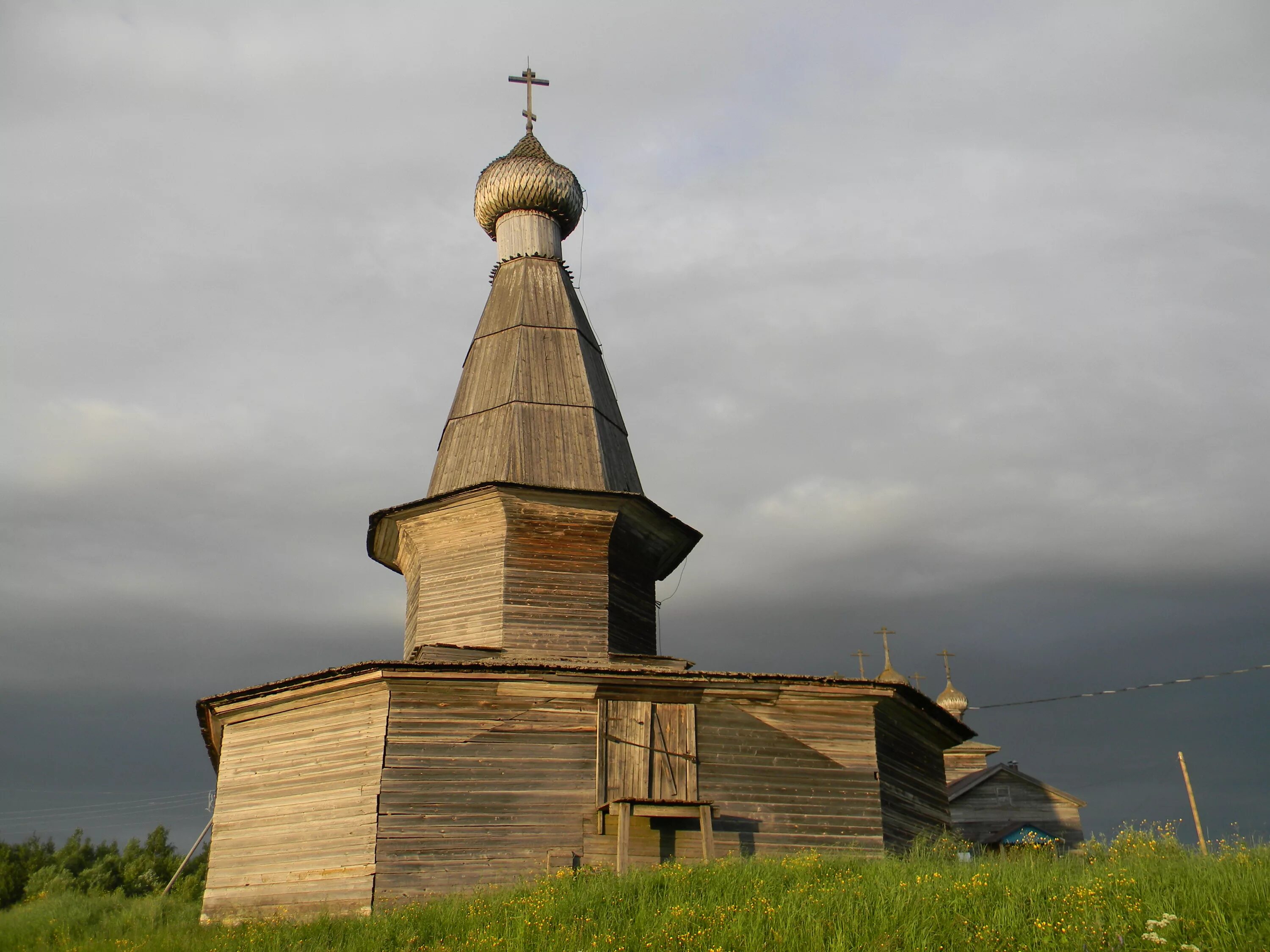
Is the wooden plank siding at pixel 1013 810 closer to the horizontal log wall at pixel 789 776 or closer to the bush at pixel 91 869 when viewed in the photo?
the horizontal log wall at pixel 789 776

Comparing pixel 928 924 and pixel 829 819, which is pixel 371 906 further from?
pixel 928 924

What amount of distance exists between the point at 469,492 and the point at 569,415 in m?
2.88

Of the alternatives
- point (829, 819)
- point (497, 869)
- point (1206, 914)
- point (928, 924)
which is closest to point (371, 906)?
point (497, 869)

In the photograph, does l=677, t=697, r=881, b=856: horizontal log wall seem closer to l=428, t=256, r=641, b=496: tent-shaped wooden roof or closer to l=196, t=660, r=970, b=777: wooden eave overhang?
l=196, t=660, r=970, b=777: wooden eave overhang

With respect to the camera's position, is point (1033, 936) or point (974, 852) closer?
point (1033, 936)

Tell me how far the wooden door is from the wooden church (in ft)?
0.11

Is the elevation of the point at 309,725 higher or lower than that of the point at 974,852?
higher

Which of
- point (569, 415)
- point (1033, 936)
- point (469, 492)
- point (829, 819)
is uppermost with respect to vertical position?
point (569, 415)

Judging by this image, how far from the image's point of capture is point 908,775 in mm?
17781

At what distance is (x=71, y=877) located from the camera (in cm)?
3309

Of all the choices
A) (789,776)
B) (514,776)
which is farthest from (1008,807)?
(514,776)

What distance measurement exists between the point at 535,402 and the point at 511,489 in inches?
106

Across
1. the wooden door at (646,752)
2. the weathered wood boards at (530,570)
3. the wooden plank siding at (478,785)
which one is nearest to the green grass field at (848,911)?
the wooden plank siding at (478,785)

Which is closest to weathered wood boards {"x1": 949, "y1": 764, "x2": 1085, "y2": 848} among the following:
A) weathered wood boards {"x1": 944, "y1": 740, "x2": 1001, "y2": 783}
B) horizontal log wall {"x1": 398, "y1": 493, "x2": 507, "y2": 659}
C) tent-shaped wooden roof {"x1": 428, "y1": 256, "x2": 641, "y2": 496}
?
weathered wood boards {"x1": 944, "y1": 740, "x2": 1001, "y2": 783}
